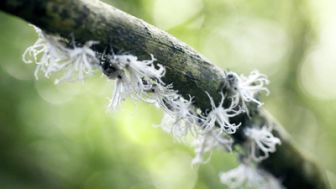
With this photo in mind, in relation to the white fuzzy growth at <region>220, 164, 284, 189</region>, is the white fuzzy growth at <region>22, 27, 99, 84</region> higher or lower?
lower

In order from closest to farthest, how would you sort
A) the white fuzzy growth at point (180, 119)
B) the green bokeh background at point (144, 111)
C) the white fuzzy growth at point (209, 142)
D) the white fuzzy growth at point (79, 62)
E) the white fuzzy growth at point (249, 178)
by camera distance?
the white fuzzy growth at point (79, 62), the white fuzzy growth at point (180, 119), the white fuzzy growth at point (209, 142), the white fuzzy growth at point (249, 178), the green bokeh background at point (144, 111)

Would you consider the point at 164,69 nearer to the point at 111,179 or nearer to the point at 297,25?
the point at 111,179

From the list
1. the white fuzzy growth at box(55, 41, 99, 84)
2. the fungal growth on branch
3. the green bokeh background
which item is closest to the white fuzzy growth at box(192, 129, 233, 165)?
the fungal growth on branch

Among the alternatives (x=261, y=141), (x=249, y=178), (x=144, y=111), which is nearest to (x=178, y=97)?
(x=261, y=141)

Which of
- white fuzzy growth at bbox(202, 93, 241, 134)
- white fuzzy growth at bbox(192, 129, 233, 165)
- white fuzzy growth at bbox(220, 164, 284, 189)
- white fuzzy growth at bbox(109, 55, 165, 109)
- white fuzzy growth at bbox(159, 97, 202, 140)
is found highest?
white fuzzy growth at bbox(220, 164, 284, 189)

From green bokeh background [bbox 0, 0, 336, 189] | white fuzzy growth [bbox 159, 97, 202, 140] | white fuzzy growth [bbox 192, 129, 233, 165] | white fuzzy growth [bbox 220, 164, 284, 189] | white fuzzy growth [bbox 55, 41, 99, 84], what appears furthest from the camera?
green bokeh background [bbox 0, 0, 336, 189]

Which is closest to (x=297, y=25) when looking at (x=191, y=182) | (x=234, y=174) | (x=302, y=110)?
(x=302, y=110)

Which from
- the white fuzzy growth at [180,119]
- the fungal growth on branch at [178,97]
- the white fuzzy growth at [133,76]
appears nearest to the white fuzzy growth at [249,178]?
the fungal growth on branch at [178,97]

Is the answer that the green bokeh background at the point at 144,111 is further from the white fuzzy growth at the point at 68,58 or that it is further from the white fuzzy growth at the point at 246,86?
the white fuzzy growth at the point at 68,58

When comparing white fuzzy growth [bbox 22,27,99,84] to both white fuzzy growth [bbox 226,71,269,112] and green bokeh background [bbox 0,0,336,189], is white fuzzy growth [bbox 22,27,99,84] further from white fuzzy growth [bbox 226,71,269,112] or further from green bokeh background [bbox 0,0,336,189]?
green bokeh background [bbox 0,0,336,189]
